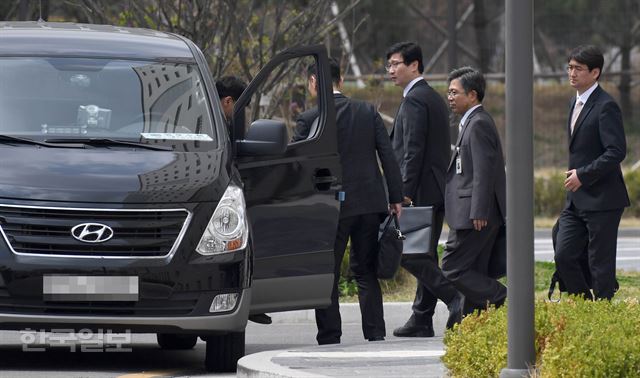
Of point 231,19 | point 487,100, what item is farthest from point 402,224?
point 487,100

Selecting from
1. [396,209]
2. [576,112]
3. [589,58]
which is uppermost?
[589,58]

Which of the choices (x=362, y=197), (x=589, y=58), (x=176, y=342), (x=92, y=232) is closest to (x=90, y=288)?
(x=92, y=232)

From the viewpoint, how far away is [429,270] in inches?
425

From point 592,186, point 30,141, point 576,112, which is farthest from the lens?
point 576,112

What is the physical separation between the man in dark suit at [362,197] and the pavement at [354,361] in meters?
0.63

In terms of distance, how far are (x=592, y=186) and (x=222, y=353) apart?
8.69 feet

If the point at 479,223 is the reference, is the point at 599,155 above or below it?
above

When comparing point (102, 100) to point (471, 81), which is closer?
point (102, 100)

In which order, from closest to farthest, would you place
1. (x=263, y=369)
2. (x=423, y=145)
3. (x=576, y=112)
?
1. (x=263, y=369)
2. (x=576, y=112)
3. (x=423, y=145)

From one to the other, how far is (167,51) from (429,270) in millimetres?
2284

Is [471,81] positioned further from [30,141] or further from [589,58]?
[30,141]

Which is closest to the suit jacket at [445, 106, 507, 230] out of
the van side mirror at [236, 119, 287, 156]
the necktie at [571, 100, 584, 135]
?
the necktie at [571, 100, 584, 135]

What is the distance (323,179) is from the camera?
959cm

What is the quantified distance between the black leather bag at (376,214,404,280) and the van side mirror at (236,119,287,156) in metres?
1.23
